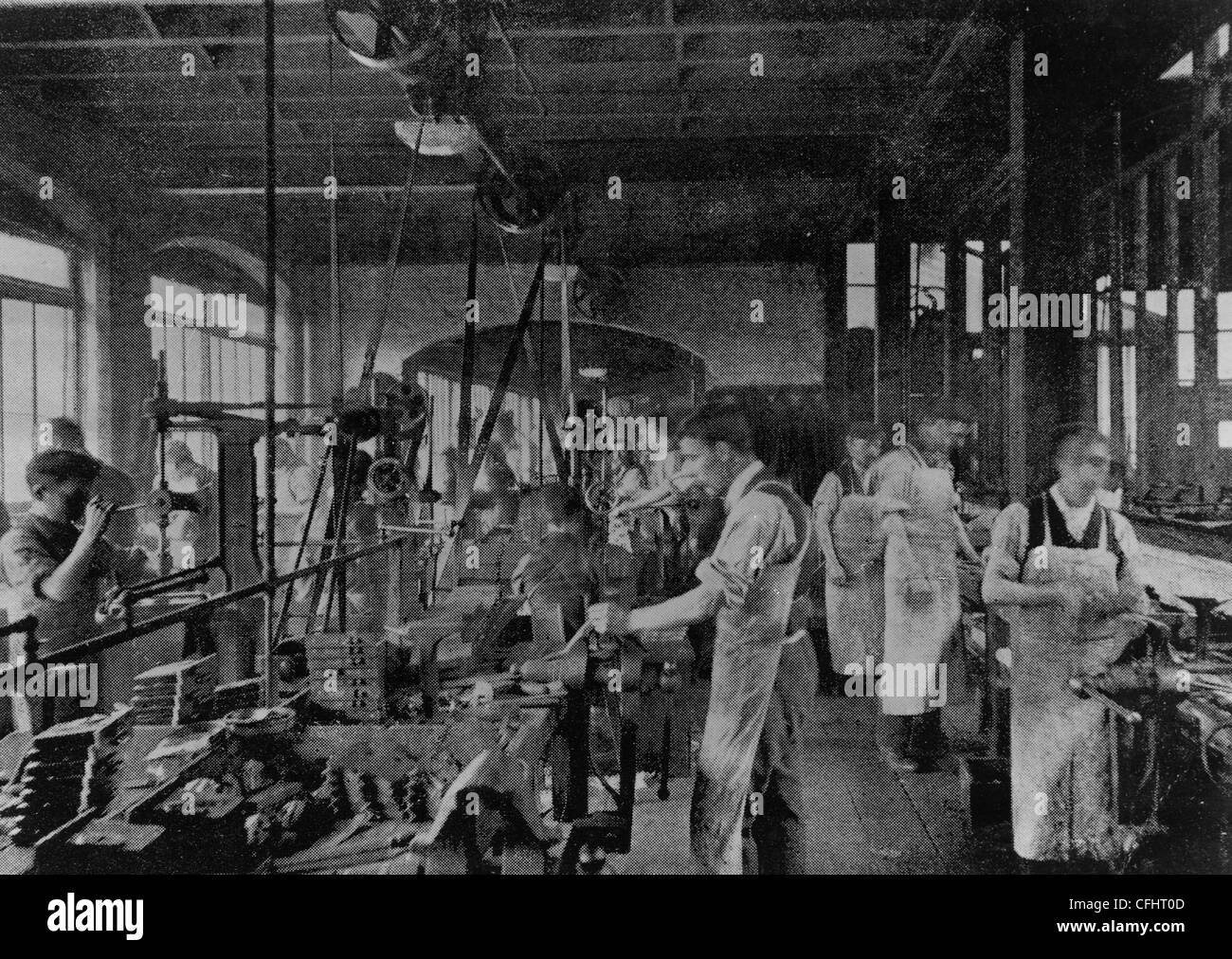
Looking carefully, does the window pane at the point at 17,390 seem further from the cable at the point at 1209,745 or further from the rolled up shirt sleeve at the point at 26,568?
the cable at the point at 1209,745

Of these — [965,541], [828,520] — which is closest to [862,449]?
[828,520]

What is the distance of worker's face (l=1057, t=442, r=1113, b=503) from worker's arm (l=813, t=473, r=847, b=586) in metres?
0.83

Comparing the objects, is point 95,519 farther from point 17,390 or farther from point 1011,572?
point 1011,572

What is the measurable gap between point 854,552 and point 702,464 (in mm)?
702

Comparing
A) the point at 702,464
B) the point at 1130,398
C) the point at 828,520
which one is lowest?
the point at 828,520

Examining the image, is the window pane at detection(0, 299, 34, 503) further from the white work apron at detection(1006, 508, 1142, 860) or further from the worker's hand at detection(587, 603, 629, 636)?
the white work apron at detection(1006, 508, 1142, 860)

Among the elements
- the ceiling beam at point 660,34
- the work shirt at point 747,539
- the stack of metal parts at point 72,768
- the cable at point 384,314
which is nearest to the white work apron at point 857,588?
the work shirt at point 747,539

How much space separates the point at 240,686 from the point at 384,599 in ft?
1.83

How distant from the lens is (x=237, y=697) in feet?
7.91

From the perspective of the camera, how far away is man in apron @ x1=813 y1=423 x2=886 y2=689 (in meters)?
2.75

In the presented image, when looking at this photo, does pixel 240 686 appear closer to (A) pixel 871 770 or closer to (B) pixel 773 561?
(B) pixel 773 561

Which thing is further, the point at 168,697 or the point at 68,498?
the point at 68,498

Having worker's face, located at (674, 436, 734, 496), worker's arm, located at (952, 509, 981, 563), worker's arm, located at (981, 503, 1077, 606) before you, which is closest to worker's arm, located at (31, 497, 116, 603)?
worker's face, located at (674, 436, 734, 496)

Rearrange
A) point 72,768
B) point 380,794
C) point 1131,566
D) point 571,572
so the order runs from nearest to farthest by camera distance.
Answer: point 380,794 < point 72,768 < point 1131,566 < point 571,572
